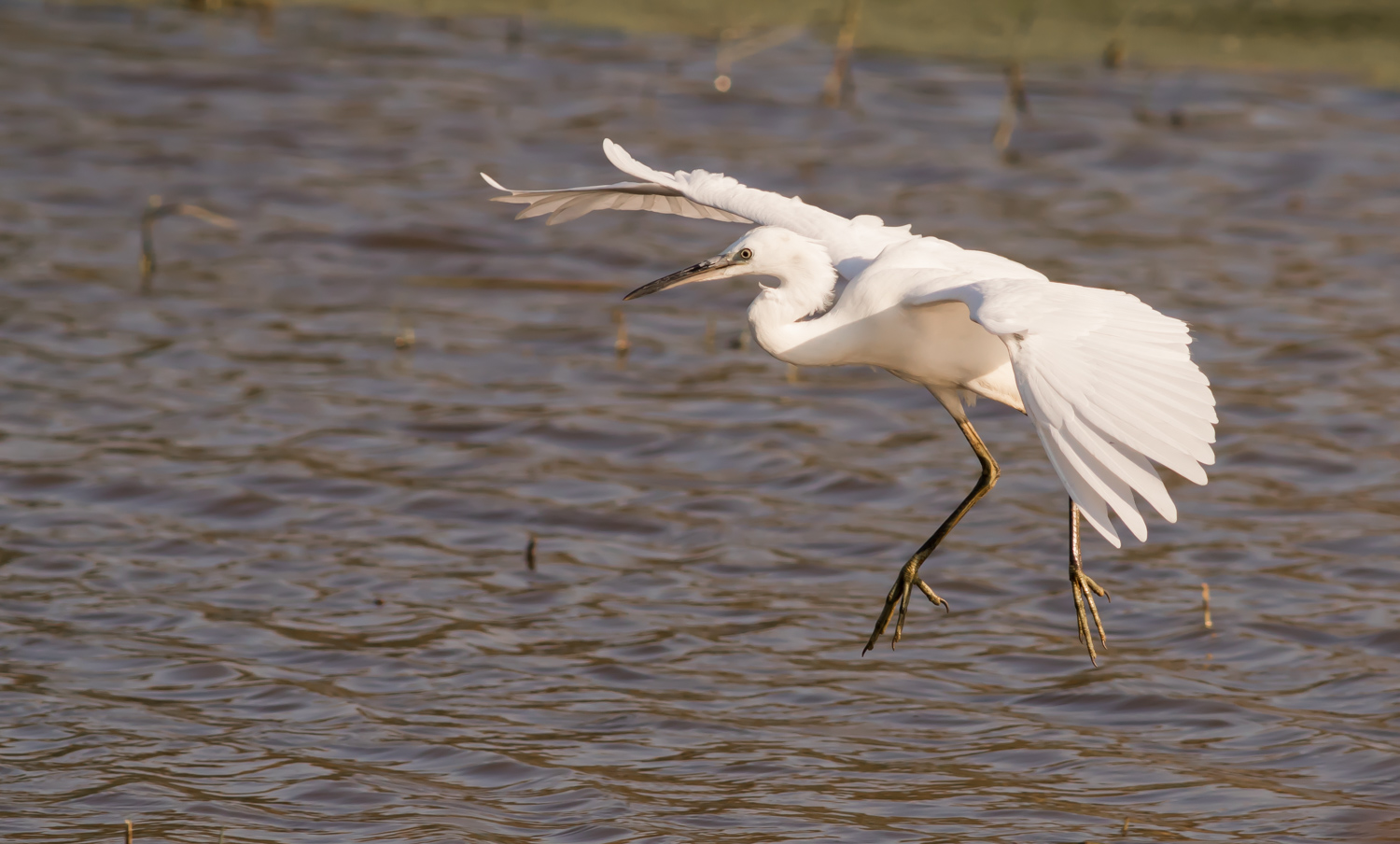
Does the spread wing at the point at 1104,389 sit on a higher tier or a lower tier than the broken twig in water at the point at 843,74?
lower

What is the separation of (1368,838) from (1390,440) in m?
3.47

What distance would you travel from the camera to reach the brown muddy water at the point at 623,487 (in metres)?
5.97

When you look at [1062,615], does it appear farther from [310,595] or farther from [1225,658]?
[310,595]

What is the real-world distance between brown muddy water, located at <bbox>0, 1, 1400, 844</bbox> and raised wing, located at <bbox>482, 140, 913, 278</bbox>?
61.4 inches

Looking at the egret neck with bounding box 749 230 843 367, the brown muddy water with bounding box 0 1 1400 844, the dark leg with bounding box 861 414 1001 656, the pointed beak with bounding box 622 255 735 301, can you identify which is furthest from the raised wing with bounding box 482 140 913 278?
the brown muddy water with bounding box 0 1 1400 844

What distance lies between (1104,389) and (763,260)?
4.91 ft

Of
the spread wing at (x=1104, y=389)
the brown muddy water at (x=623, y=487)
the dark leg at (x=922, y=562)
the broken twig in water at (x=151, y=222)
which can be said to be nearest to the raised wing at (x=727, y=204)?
the dark leg at (x=922, y=562)

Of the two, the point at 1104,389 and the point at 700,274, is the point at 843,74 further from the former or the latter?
the point at 1104,389

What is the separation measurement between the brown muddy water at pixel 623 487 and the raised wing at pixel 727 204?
156cm

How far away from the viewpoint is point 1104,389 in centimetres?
455

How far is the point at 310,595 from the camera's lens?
7188 mm

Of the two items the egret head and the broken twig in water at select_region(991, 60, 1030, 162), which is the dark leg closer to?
the egret head

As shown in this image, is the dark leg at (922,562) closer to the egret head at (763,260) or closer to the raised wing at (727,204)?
the raised wing at (727,204)

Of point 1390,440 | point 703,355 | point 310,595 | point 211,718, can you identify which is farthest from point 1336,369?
point 211,718
